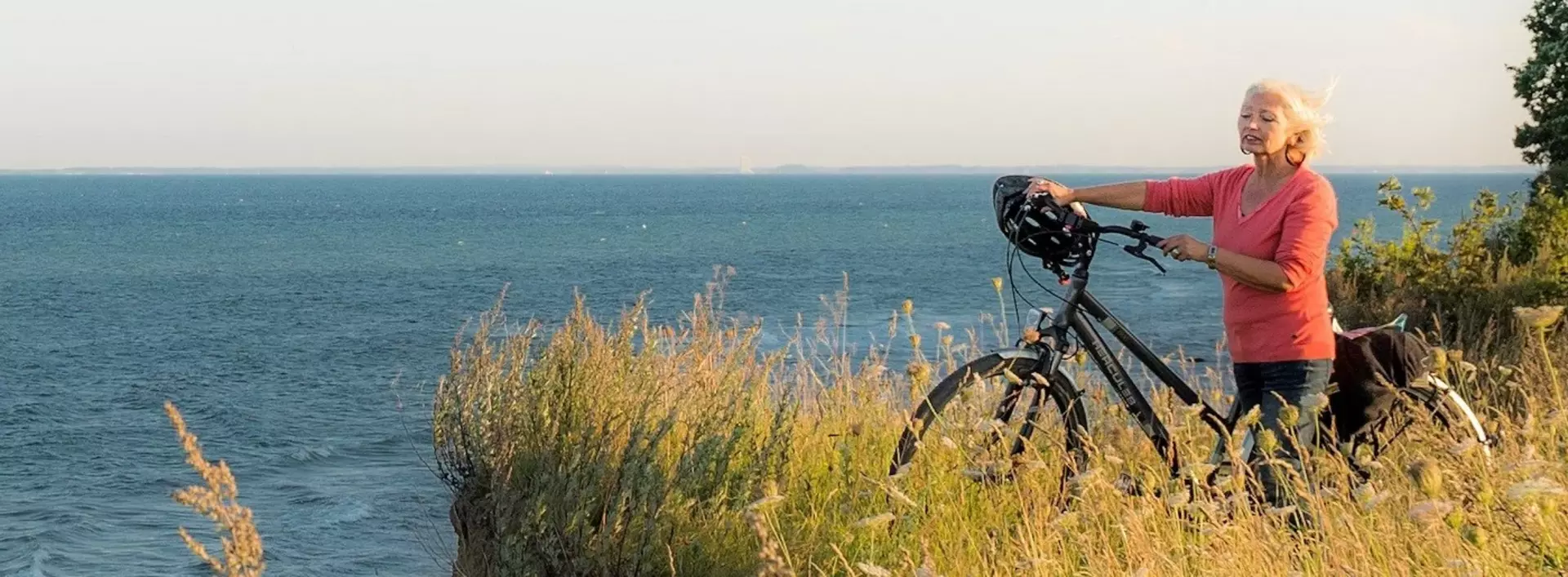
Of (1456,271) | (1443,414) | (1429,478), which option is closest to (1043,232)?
(1443,414)

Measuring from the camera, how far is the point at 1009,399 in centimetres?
491

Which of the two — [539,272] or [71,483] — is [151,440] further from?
[539,272]

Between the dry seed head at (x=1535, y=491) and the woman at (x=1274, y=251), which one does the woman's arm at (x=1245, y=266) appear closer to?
the woman at (x=1274, y=251)

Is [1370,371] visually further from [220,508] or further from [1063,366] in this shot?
[220,508]

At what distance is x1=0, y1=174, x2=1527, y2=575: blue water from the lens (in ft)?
48.6

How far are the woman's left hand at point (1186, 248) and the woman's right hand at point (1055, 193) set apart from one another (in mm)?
486

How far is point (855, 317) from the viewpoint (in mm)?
33562

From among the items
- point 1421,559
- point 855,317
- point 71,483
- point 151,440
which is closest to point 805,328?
point 855,317

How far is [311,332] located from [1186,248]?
1271 inches

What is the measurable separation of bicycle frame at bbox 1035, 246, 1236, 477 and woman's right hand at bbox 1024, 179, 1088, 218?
0.20m

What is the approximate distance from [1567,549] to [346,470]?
52.3 feet

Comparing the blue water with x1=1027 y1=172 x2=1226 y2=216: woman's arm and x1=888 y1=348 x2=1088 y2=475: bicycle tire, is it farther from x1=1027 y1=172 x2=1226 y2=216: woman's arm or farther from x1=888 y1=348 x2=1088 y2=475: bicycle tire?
x1=1027 y1=172 x2=1226 y2=216: woman's arm

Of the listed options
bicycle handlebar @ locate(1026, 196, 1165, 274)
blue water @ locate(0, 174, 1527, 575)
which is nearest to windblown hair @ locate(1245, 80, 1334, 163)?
bicycle handlebar @ locate(1026, 196, 1165, 274)

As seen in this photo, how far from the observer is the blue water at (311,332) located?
14.8 metres
